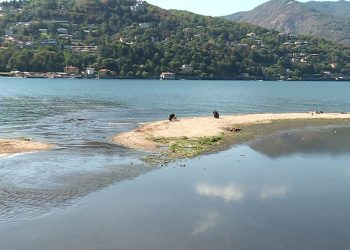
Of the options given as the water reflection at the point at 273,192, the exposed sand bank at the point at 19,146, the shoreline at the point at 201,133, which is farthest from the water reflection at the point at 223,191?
the exposed sand bank at the point at 19,146

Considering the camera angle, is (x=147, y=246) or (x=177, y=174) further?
(x=177, y=174)

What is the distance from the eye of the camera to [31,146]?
40.7 m

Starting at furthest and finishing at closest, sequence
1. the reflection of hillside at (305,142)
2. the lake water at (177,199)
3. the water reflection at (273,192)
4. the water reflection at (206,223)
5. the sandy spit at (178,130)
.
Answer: the sandy spit at (178,130), the reflection of hillside at (305,142), the water reflection at (273,192), the water reflection at (206,223), the lake water at (177,199)

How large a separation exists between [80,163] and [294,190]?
15.4 meters

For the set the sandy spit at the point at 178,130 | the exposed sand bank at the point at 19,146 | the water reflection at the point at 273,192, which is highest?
the water reflection at the point at 273,192

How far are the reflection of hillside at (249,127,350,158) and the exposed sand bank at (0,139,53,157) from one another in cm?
1861

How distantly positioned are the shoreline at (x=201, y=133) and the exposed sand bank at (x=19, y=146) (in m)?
7.07

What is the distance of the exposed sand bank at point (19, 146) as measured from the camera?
38100 millimetres

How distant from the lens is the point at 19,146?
4034 centimetres

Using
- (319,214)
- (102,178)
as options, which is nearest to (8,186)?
(102,178)

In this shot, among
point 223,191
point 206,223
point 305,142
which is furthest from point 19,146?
point 305,142

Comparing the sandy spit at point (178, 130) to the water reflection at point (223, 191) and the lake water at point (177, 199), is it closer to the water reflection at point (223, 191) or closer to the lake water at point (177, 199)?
the lake water at point (177, 199)

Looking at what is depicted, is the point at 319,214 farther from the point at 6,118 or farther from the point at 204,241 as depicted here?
the point at 6,118

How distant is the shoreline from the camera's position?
41531mm
